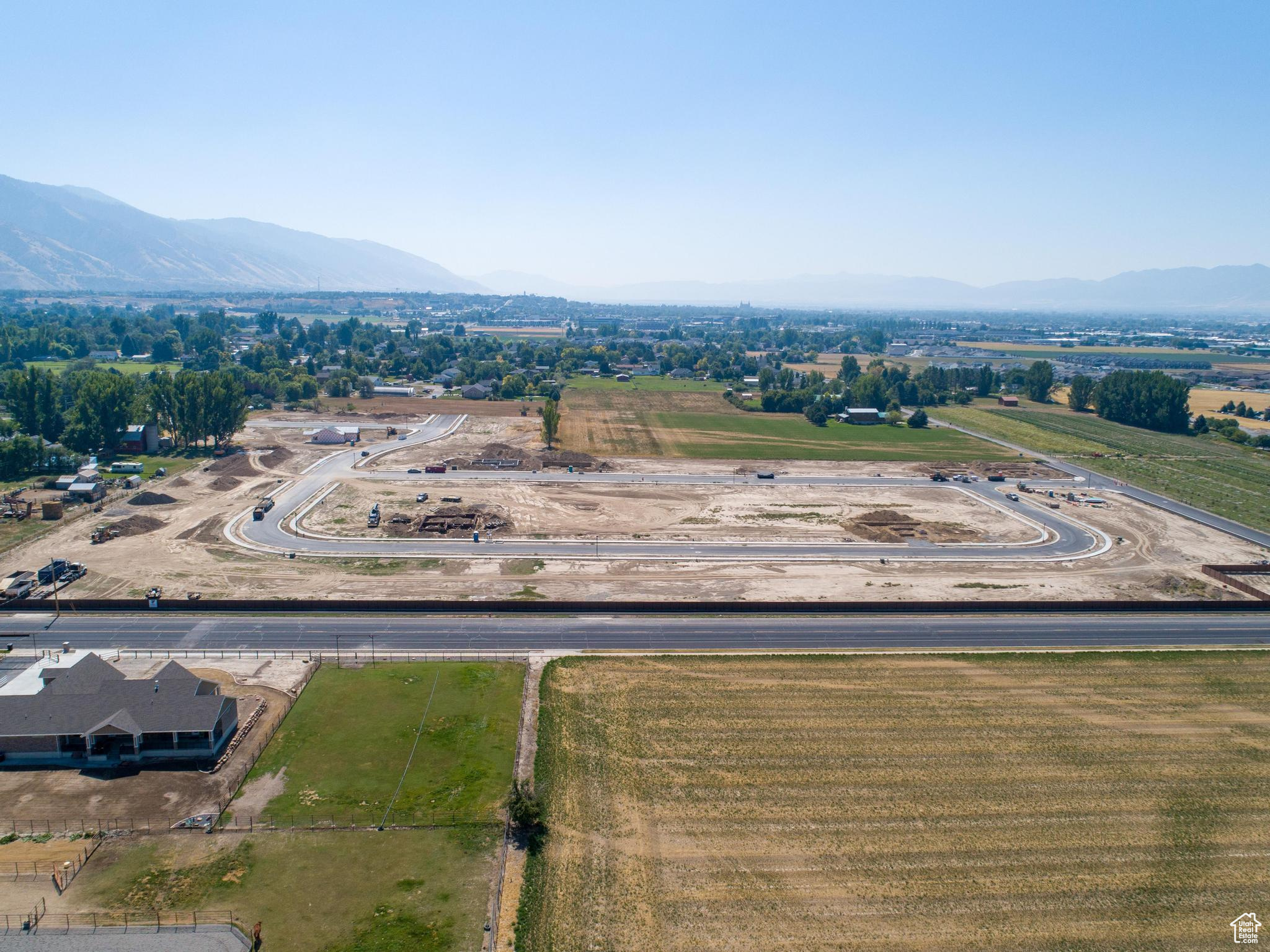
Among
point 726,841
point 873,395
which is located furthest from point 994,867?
point 873,395

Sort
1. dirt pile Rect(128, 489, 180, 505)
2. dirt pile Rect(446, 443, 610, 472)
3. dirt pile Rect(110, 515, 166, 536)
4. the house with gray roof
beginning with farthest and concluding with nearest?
dirt pile Rect(446, 443, 610, 472)
dirt pile Rect(128, 489, 180, 505)
dirt pile Rect(110, 515, 166, 536)
the house with gray roof

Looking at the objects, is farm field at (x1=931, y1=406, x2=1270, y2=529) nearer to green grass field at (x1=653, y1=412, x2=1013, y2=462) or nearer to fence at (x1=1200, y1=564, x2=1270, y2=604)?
green grass field at (x1=653, y1=412, x2=1013, y2=462)

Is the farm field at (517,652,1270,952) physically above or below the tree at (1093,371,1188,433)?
below

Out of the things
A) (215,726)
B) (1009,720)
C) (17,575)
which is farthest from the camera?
(17,575)

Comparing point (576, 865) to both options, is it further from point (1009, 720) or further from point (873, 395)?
point (873, 395)

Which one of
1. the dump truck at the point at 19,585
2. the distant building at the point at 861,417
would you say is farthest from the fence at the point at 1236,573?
the dump truck at the point at 19,585

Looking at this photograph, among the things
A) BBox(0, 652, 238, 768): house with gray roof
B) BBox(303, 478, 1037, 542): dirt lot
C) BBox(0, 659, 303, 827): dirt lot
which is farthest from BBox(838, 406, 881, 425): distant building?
BBox(0, 652, 238, 768): house with gray roof

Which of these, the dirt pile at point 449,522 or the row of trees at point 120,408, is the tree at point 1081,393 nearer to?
the dirt pile at point 449,522
